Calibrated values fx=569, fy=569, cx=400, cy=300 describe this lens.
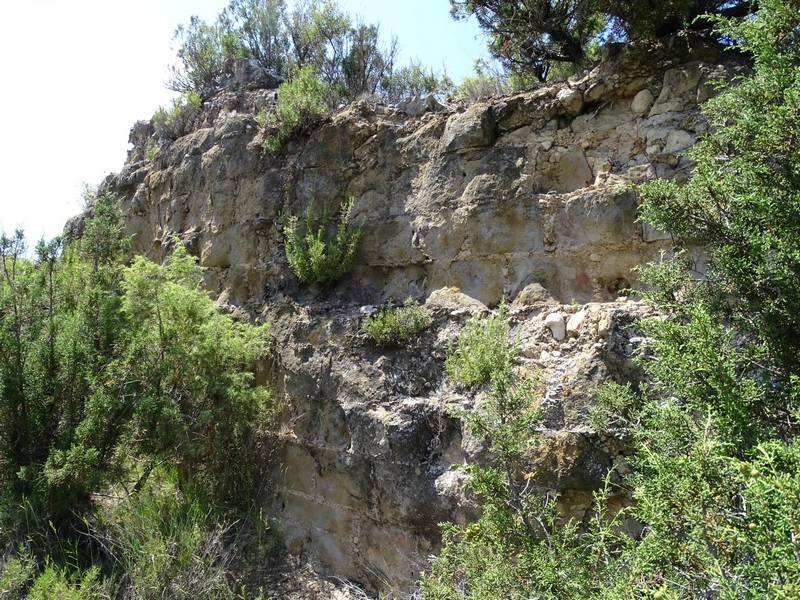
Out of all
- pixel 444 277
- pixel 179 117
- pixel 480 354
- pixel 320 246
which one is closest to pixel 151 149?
pixel 179 117

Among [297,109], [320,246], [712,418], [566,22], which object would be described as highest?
[566,22]

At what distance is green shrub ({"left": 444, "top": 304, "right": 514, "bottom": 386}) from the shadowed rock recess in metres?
0.25

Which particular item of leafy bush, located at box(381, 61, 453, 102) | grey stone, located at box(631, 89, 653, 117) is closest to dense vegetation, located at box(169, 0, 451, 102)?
leafy bush, located at box(381, 61, 453, 102)

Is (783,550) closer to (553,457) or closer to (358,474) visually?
(553,457)

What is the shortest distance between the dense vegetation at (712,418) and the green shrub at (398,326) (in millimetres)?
1599

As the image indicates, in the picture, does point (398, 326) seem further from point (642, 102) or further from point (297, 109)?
point (297, 109)

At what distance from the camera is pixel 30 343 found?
5.60 m

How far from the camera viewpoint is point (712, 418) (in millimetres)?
2732

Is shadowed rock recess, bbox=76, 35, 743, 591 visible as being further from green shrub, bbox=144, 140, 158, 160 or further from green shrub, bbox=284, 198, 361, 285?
green shrub, bbox=144, 140, 158, 160

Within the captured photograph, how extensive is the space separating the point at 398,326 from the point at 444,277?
0.73m

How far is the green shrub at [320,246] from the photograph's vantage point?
20.5 ft

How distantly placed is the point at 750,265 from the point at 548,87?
134 inches

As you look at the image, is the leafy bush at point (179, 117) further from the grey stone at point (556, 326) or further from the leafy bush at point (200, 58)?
the grey stone at point (556, 326)

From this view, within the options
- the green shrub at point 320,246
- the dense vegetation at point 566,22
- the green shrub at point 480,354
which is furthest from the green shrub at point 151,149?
the green shrub at point 480,354
